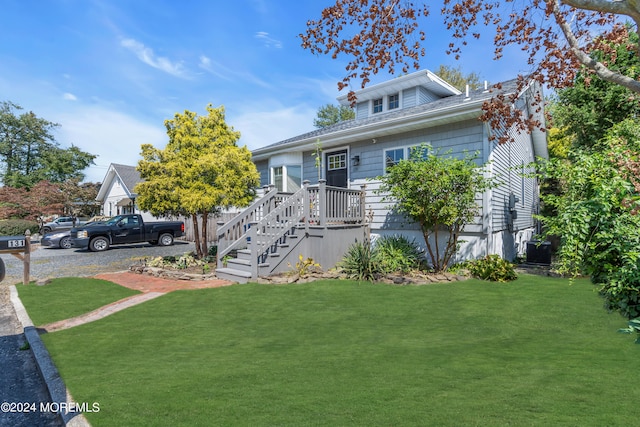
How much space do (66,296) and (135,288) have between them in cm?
121

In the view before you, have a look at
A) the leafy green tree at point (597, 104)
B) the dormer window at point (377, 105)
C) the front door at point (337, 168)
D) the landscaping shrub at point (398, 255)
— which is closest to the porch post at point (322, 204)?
the landscaping shrub at point (398, 255)

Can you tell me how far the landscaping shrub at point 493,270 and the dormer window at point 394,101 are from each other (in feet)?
30.0

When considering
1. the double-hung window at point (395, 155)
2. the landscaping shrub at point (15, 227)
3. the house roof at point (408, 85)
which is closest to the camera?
the double-hung window at point (395, 155)

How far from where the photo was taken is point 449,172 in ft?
24.9

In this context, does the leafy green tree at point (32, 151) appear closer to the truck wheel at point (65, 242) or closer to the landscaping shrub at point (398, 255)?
the truck wheel at point (65, 242)

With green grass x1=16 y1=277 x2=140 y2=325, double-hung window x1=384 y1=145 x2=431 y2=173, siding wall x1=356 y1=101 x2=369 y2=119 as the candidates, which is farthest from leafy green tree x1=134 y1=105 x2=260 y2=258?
siding wall x1=356 y1=101 x2=369 y2=119

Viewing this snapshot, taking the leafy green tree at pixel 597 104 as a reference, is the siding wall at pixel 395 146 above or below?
below

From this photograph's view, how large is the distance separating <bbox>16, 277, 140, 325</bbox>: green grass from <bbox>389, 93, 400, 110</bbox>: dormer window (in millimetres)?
12612

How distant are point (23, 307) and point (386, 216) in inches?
343


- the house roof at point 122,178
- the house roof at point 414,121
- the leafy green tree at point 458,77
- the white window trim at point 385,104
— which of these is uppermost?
the leafy green tree at point 458,77

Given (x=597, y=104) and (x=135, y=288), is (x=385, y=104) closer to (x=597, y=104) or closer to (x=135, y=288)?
(x=597, y=104)

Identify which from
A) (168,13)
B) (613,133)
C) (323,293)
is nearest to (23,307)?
(323,293)

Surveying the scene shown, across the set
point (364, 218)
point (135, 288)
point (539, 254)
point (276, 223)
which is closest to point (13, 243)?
point (135, 288)

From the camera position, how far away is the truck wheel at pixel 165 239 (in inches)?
635
